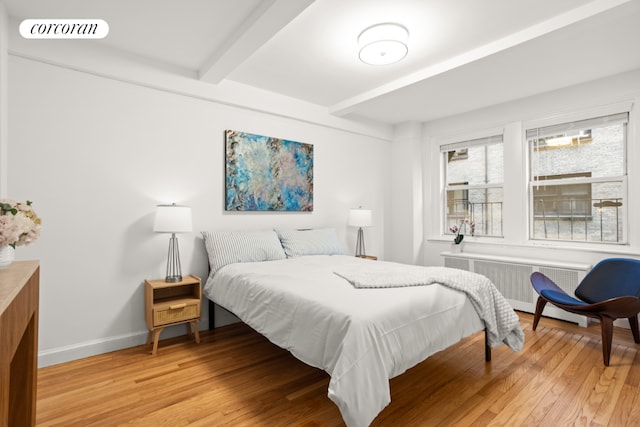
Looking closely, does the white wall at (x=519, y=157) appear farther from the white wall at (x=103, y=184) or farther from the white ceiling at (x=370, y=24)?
the white wall at (x=103, y=184)

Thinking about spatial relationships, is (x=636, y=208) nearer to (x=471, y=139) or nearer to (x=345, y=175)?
(x=471, y=139)

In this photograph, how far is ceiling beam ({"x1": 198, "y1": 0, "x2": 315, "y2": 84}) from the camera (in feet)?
6.96

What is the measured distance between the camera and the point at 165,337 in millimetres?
3115

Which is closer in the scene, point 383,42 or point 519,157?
point 383,42

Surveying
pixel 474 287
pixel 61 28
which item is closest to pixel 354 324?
pixel 474 287

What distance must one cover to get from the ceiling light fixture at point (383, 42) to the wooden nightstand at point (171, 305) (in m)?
2.53

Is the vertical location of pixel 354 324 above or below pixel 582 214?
below

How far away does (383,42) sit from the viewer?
2.59 m

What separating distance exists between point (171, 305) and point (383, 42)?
9.23ft

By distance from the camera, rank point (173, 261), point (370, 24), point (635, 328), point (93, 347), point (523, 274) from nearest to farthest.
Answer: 1. point (370, 24)
2. point (93, 347)
3. point (635, 328)
4. point (173, 261)
5. point (523, 274)

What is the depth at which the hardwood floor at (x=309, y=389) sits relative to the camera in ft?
6.20

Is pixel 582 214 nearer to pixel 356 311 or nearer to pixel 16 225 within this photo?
pixel 356 311

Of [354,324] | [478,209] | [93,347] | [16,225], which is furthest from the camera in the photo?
[478,209]

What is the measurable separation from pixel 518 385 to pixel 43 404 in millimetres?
3098
